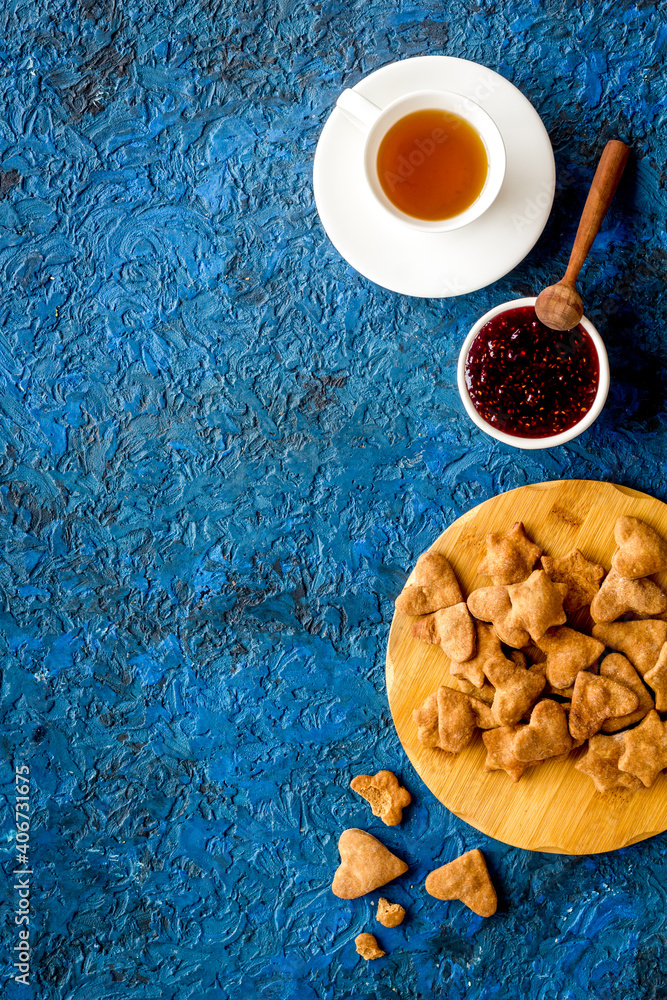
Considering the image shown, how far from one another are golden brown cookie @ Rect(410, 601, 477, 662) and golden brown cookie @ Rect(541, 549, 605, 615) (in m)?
0.19

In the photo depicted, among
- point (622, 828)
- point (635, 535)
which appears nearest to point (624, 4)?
point (635, 535)

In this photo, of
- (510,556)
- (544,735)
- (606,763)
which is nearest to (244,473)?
(510,556)

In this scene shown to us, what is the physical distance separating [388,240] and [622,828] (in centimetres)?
129

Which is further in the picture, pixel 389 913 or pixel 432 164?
pixel 389 913

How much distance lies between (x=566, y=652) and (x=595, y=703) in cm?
11

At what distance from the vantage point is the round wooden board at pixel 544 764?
154cm

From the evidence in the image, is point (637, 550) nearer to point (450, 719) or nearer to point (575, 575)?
point (575, 575)

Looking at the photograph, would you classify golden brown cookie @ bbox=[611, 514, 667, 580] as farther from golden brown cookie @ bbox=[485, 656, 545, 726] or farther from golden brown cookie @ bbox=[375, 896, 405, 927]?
golden brown cookie @ bbox=[375, 896, 405, 927]

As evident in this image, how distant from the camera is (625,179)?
161 centimetres

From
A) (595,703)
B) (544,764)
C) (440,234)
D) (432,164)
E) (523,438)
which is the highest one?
(432,164)

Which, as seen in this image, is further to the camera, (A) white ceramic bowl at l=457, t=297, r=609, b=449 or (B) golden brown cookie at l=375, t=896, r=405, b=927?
(B) golden brown cookie at l=375, t=896, r=405, b=927

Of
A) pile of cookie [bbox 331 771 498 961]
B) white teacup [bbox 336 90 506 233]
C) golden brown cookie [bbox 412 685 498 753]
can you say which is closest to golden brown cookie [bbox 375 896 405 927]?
pile of cookie [bbox 331 771 498 961]

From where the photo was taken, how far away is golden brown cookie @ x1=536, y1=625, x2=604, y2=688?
151 cm

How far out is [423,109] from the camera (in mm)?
1445
